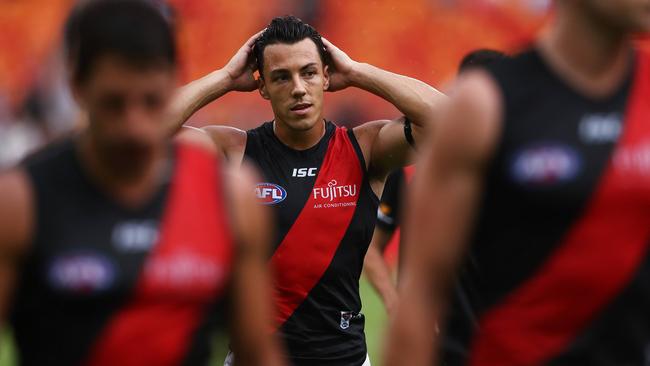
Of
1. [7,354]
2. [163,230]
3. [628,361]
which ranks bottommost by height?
[7,354]

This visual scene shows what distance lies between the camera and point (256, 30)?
17.4m

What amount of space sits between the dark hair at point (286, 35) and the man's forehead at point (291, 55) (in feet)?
0.10

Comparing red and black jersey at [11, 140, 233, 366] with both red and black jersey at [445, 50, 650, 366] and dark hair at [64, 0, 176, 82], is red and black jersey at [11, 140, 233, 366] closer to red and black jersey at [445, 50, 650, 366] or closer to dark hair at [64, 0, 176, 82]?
dark hair at [64, 0, 176, 82]

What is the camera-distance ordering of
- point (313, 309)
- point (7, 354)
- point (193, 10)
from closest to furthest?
point (313, 309) → point (7, 354) → point (193, 10)

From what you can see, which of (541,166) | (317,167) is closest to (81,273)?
(541,166)

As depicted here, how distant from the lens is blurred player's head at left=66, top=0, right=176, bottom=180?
3.34 meters

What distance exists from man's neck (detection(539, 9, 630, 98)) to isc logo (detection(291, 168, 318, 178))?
3400mm

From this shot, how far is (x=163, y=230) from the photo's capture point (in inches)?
137

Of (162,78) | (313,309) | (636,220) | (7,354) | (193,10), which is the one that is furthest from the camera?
(193,10)

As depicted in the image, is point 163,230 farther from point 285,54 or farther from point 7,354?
point 7,354

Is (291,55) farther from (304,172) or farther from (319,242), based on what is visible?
(319,242)

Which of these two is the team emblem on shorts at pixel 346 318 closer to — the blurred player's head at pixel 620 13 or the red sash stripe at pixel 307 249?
the red sash stripe at pixel 307 249

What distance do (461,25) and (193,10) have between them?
3.76 m

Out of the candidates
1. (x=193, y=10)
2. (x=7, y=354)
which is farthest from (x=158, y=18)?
(x=193, y=10)
